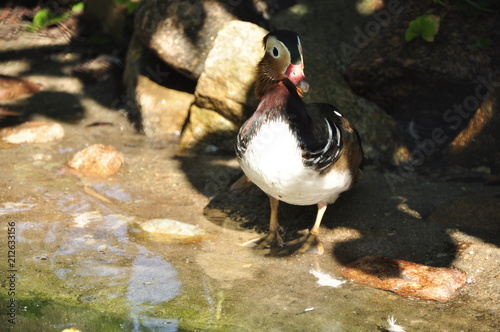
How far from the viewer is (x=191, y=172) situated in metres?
6.52

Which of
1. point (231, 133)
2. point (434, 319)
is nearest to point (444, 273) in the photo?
point (434, 319)

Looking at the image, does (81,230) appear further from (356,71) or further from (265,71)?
(356,71)

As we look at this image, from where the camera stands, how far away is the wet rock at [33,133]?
6969mm

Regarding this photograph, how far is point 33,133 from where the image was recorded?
704 cm

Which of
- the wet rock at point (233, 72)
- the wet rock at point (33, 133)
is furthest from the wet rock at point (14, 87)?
the wet rock at point (233, 72)

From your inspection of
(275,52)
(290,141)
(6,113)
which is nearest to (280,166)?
(290,141)

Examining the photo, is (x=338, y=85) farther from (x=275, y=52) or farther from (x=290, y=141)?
(x=290, y=141)

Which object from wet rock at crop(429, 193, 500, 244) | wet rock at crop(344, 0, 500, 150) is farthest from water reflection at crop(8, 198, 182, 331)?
wet rock at crop(344, 0, 500, 150)

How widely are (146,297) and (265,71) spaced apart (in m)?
2.04

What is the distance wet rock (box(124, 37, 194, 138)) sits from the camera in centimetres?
771

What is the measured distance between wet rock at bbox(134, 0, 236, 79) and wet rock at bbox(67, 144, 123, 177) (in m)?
1.62

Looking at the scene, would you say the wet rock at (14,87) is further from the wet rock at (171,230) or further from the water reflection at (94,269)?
the wet rock at (171,230)

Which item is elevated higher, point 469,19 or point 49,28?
point 469,19

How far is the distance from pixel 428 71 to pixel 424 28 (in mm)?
482
